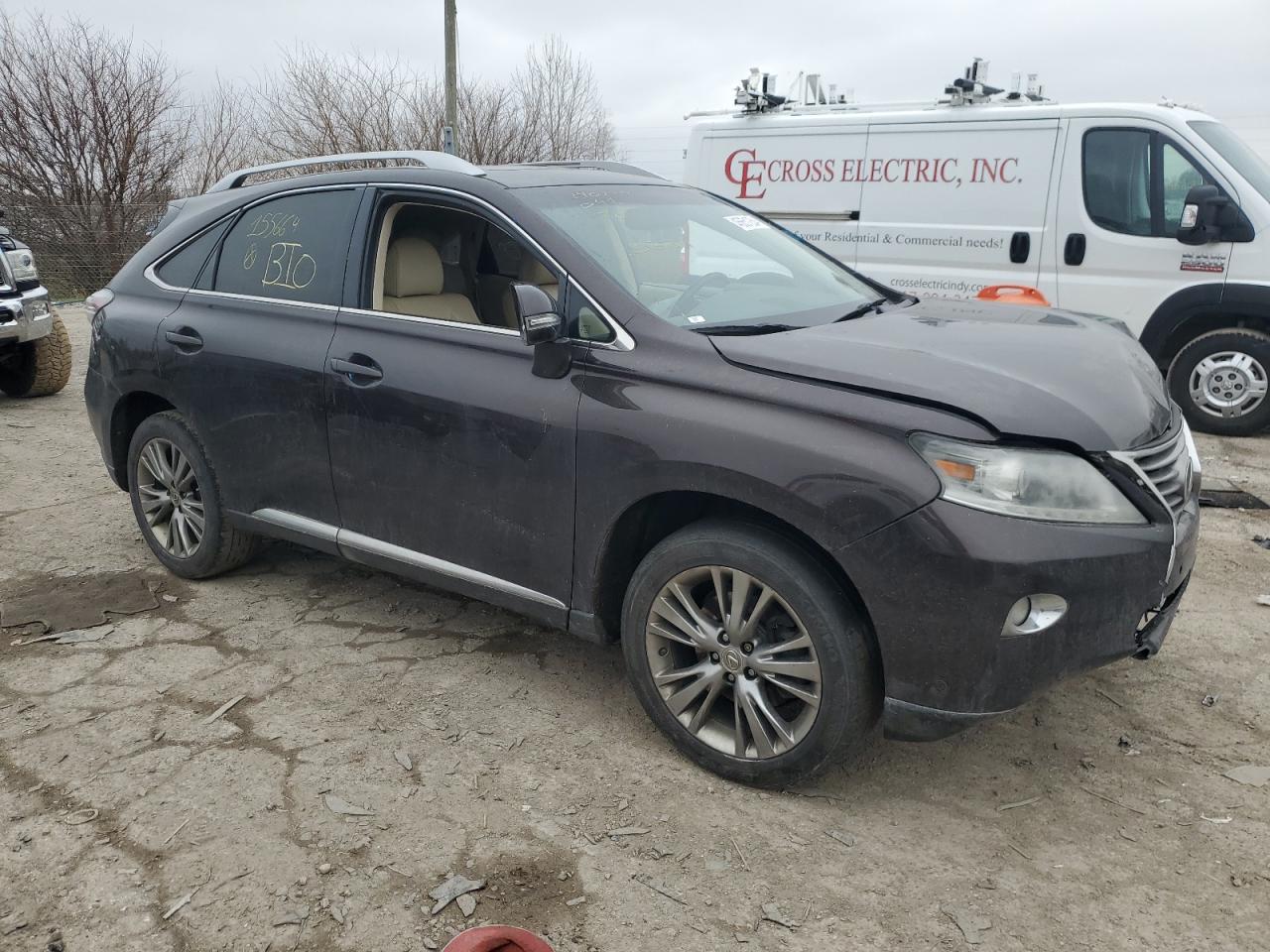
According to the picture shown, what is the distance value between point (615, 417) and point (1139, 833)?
1806mm

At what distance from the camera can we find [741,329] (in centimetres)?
303

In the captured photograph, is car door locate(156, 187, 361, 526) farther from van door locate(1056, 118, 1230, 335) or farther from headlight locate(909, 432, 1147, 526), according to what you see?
van door locate(1056, 118, 1230, 335)

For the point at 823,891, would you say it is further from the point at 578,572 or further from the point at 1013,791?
the point at 578,572

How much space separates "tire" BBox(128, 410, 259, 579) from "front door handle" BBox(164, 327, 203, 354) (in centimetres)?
31

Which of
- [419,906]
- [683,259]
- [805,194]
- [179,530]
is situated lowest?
[419,906]

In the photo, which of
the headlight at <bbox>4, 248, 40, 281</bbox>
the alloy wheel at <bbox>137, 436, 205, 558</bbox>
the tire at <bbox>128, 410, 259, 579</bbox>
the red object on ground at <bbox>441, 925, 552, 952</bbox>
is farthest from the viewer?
the headlight at <bbox>4, 248, 40, 281</bbox>

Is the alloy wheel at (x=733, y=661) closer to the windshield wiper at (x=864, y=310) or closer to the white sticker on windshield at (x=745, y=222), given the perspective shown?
the windshield wiper at (x=864, y=310)

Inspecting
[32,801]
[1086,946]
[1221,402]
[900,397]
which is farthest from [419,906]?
[1221,402]

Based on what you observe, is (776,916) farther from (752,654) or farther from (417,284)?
(417,284)

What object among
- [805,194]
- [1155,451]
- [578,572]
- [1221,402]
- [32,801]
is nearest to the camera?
[1155,451]

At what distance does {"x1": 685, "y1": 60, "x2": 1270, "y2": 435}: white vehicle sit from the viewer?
270 inches

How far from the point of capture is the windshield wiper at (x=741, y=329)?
2977mm

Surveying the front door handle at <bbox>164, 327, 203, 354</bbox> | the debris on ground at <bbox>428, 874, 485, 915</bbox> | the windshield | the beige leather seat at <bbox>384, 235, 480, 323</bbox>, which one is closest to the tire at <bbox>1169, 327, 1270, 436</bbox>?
the windshield

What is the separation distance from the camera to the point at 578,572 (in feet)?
10.2
